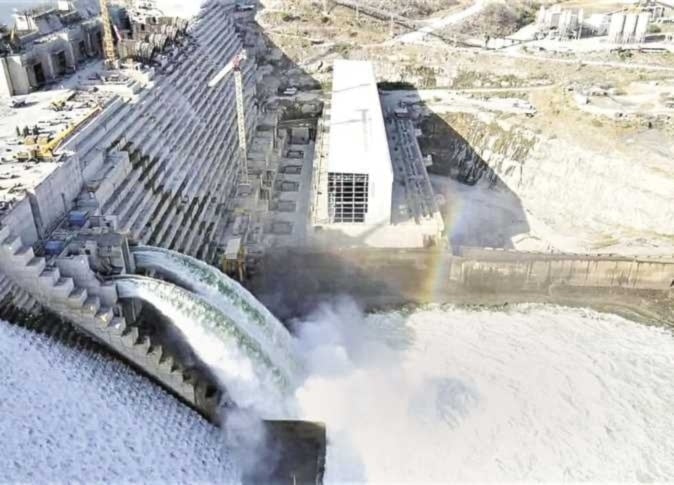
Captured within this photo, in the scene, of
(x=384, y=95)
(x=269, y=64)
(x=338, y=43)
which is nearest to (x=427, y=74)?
(x=384, y=95)

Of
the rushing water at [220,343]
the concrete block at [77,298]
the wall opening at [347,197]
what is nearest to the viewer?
the concrete block at [77,298]

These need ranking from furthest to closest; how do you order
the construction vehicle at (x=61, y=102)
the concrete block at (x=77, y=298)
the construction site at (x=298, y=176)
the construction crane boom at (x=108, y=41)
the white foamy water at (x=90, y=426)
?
1. the construction crane boom at (x=108, y=41)
2. the construction vehicle at (x=61, y=102)
3. the construction site at (x=298, y=176)
4. the concrete block at (x=77, y=298)
5. the white foamy water at (x=90, y=426)

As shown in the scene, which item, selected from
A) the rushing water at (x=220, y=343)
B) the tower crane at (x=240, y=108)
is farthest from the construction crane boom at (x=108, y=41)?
the rushing water at (x=220, y=343)

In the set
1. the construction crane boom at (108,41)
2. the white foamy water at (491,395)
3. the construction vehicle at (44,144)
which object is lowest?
the white foamy water at (491,395)

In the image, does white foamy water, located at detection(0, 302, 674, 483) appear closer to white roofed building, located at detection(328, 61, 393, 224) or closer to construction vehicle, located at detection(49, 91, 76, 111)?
white roofed building, located at detection(328, 61, 393, 224)

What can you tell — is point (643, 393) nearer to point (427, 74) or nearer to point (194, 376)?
point (194, 376)

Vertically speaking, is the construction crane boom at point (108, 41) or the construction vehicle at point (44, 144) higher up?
the construction crane boom at point (108, 41)

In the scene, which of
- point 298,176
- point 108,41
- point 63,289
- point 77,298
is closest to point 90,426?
point 77,298

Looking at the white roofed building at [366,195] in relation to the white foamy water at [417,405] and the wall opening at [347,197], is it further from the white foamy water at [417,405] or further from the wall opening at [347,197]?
the white foamy water at [417,405]
